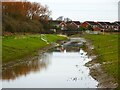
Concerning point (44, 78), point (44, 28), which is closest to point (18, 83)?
point (44, 78)

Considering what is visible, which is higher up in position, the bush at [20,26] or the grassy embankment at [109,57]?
the bush at [20,26]

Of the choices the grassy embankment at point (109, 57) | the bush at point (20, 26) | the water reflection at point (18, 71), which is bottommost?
the water reflection at point (18, 71)

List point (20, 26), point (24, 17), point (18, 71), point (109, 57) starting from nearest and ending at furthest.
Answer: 1. point (18, 71)
2. point (109, 57)
3. point (20, 26)
4. point (24, 17)

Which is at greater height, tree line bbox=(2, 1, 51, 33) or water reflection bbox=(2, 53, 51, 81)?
tree line bbox=(2, 1, 51, 33)

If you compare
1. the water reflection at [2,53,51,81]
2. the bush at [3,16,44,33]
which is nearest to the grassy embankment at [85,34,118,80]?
the water reflection at [2,53,51,81]

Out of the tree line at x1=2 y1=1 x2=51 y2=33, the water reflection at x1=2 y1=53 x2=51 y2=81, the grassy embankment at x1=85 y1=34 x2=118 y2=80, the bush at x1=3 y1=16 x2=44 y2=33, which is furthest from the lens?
the tree line at x1=2 y1=1 x2=51 y2=33

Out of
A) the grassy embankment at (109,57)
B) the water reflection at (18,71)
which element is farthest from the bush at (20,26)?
the water reflection at (18,71)

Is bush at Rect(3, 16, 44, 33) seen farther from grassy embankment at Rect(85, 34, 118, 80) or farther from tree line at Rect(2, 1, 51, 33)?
grassy embankment at Rect(85, 34, 118, 80)

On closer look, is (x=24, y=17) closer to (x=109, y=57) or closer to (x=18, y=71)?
(x=109, y=57)

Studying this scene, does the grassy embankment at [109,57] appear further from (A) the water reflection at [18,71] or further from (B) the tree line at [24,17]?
(B) the tree line at [24,17]

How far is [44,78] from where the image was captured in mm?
23703

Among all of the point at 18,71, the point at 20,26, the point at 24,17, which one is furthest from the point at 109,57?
the point at 24,17

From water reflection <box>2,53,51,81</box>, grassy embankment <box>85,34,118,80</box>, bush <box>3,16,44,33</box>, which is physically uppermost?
bush <box>3,16,44,33</box>

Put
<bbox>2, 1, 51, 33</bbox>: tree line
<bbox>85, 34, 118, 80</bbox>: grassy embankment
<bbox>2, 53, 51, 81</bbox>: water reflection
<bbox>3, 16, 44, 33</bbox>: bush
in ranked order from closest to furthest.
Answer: <bbox>85, 34, 118, 80</bbox>: grassy embankment → <bbox>2, 53, 51, 81</bbox>: water reflection → <bbox>3, 16, 44, 33</bbox>: bush → <bbox>2, 1, 51, 33</bbox>: tree line
